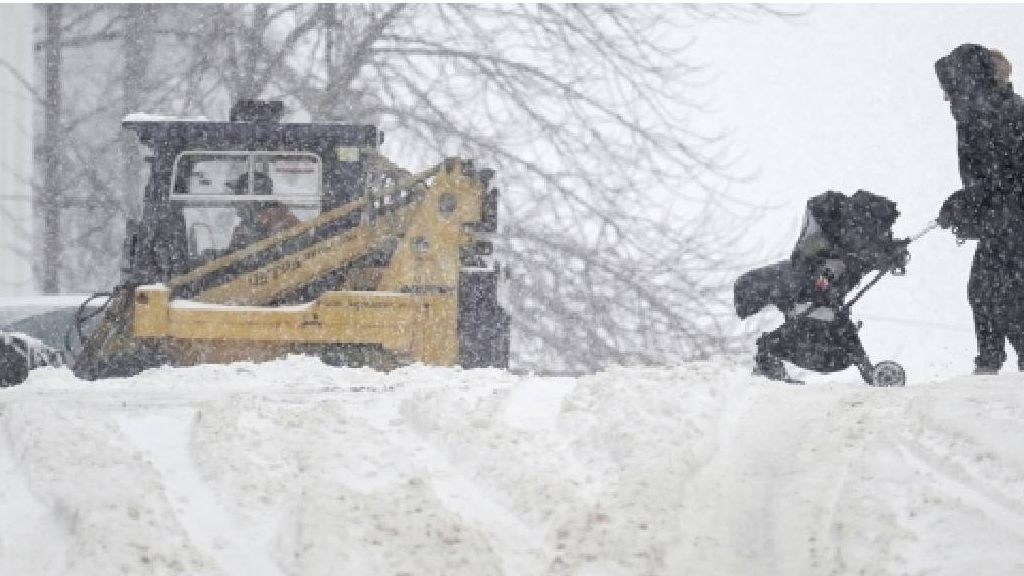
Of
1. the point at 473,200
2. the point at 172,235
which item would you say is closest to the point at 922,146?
the point at 473,200

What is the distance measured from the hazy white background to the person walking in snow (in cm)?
408

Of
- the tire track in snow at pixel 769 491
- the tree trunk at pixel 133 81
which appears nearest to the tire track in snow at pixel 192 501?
the tire track in snow at pixel 769 491

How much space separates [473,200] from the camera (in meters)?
9.27

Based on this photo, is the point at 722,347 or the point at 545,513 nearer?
the point at 545,513

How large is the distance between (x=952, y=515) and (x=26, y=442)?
3162mm

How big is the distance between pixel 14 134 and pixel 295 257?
10406 millimetres

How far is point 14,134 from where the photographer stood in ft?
59.8

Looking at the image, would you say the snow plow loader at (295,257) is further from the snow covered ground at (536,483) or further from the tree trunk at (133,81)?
the tree trunk at (133,81)

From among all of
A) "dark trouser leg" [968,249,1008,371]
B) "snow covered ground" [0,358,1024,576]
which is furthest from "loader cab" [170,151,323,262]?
"dark trouser leg" [968,249,1008,371]

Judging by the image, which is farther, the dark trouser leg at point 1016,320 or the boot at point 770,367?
the boot at point 770,367

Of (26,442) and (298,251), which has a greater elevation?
(298,251)

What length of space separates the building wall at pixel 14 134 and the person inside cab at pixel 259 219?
8639 millimetres

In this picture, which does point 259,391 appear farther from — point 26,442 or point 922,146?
point 922,146

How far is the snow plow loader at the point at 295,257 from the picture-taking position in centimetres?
903
